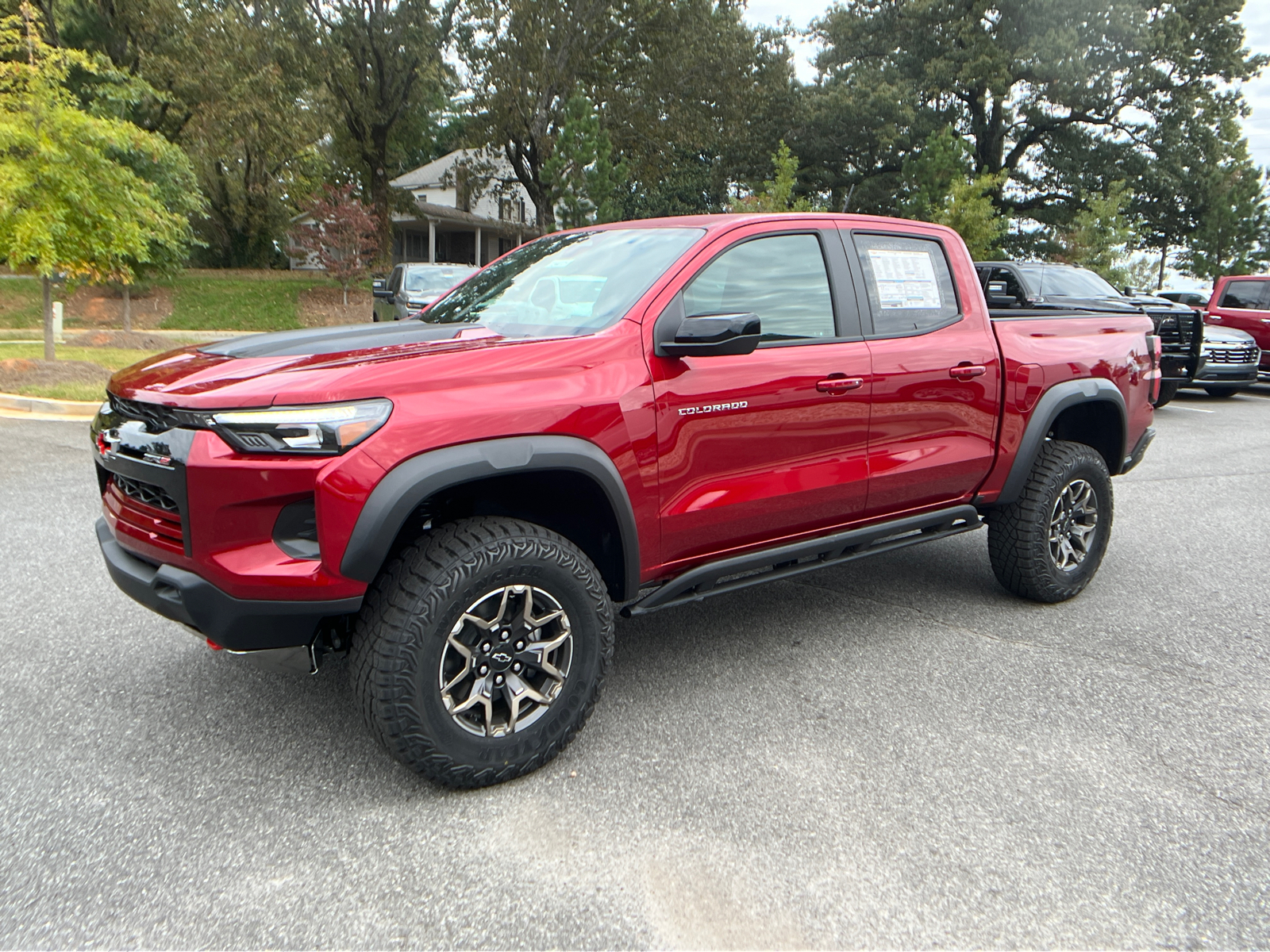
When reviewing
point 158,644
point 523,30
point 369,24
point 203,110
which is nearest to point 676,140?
point 523,30

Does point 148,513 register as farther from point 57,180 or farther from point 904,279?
point 57,180

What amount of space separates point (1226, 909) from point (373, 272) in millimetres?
32626

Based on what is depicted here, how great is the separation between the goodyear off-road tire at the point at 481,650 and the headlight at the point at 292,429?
1.41 feet

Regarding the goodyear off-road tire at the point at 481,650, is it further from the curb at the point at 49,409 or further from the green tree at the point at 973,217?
the green tree at the point at 973,217

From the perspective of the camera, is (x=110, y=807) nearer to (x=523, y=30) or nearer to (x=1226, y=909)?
(x=1226, y=909)

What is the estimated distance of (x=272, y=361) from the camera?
305 cm

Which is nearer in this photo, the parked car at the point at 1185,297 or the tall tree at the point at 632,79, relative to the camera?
the parked car at the point at 1185,297

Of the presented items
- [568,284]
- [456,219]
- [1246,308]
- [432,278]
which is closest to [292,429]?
[568,284]

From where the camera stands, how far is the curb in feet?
33.5

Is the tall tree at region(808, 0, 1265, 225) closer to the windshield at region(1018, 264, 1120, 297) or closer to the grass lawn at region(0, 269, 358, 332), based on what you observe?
the grass lawn at region(0, 269, 358, 332)

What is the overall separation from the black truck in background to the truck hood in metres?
8.82

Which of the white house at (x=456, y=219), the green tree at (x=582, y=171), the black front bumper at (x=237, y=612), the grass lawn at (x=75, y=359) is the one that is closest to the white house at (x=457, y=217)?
the white house at (x=456, y=219)

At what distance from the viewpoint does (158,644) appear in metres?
4.20

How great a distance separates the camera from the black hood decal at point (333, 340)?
326 centimetres
